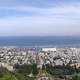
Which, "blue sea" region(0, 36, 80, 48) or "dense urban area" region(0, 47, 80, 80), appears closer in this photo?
"dense urban area" region(0, 47, 80, 80)

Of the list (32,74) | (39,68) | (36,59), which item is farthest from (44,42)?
(32,74)

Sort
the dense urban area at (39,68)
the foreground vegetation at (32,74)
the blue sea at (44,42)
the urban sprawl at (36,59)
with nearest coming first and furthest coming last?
the dense urban area at (39,68) < the foreground vegetation at (32,74) < the urban sprawl at (36,59) < the blue sea at (44,42)

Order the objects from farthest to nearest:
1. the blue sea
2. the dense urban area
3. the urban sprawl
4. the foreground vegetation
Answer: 1. the blue sea
2. the urban sprawl
3. the foreground vegetation
4. the dense urban area

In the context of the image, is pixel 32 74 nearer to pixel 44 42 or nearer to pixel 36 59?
pixel 36 59

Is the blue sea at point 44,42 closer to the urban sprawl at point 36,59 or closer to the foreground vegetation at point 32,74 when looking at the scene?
the urban sprawl at point 36,59

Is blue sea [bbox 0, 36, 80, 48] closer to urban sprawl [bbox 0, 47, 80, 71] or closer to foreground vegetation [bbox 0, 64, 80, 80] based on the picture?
urban sprawl [bbox 0, 47, 80, 71]

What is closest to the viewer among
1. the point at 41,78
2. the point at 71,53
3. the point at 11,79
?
the point at 41,78

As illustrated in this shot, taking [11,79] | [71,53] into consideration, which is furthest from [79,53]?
[11,79]

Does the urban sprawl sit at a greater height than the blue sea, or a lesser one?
lesser

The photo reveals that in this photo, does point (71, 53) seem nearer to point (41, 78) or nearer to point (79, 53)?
point (79, 53)

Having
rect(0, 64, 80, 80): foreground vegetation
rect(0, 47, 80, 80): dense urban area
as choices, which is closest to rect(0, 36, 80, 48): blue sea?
rect(0, 47, 80, 80): dense urban area

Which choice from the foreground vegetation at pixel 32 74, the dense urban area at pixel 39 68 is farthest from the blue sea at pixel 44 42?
the foreground vegetation at pixel 32 74
